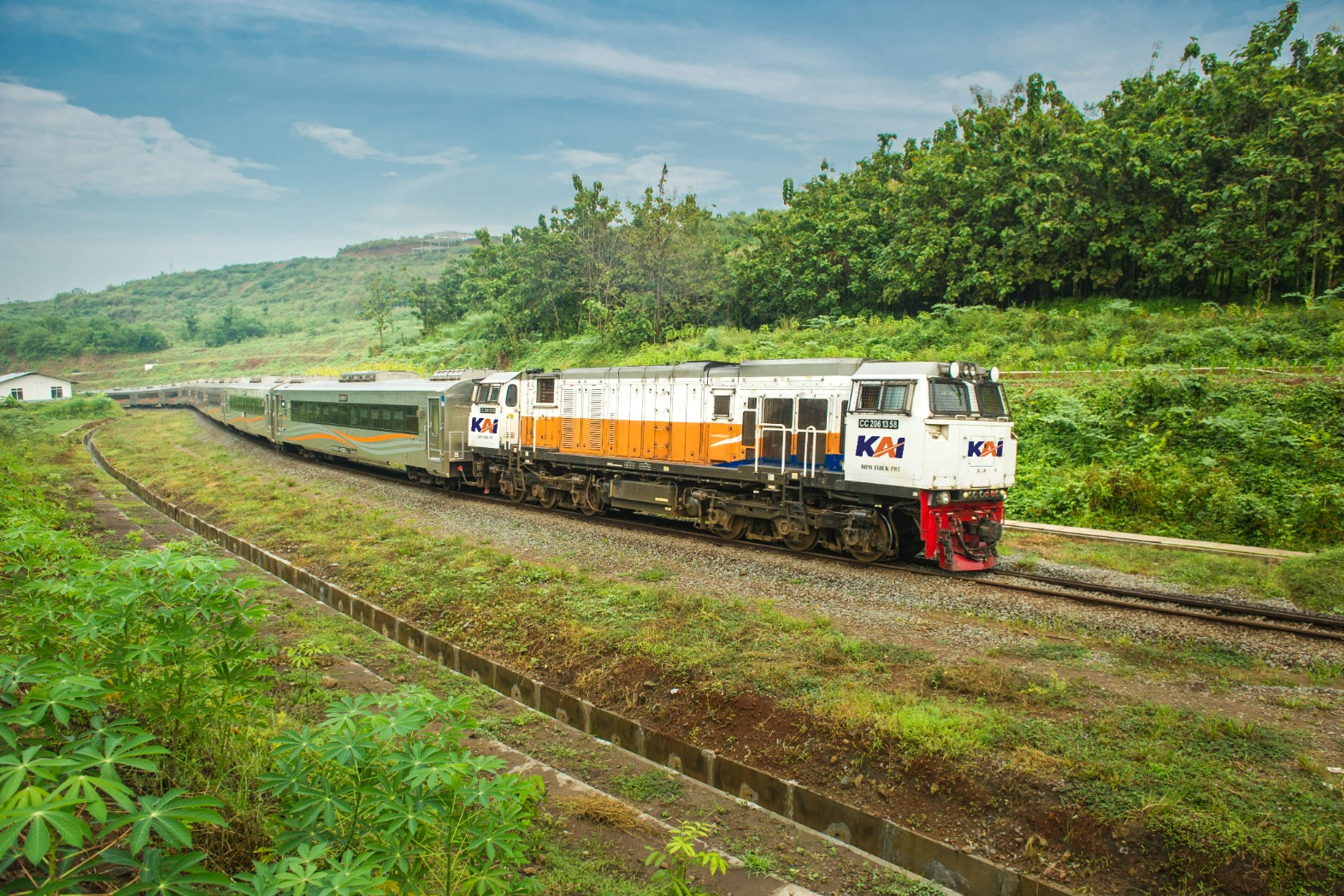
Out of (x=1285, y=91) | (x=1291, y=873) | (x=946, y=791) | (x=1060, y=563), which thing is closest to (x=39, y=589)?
(x=946, y=791)

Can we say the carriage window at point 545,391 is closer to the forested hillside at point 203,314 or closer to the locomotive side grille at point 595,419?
the locomotive side grille at point 595,419

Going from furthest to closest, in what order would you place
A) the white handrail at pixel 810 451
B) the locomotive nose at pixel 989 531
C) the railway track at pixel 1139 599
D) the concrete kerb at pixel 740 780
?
the white handrail at pixel 810 451
the locomotive nose at pixel 989 531
the railway track at pixel 1139 599
the concrete kerb at pixel 740 780

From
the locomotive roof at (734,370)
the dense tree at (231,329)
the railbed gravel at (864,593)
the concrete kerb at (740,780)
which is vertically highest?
the dense tree at (231,329)

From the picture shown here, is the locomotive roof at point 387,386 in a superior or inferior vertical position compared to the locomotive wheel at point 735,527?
superior

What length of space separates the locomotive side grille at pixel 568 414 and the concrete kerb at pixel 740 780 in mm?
8348

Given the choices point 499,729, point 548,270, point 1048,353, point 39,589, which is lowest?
point 499,729

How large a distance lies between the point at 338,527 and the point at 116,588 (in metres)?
12.3

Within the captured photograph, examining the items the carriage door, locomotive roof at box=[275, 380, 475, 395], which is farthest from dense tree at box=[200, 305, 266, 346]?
the carriage door

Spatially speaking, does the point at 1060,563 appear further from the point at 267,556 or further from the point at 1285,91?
the point at 1285,91

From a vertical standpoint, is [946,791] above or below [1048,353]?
below

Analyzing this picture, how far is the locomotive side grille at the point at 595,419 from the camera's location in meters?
18.2

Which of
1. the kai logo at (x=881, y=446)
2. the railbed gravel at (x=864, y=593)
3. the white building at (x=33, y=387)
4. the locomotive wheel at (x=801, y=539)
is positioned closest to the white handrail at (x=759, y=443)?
the locomotive wheel at (x=801, y=539)

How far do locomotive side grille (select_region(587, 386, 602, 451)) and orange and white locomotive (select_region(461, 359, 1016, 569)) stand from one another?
0.04 metres

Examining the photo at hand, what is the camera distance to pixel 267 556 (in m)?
13.7
